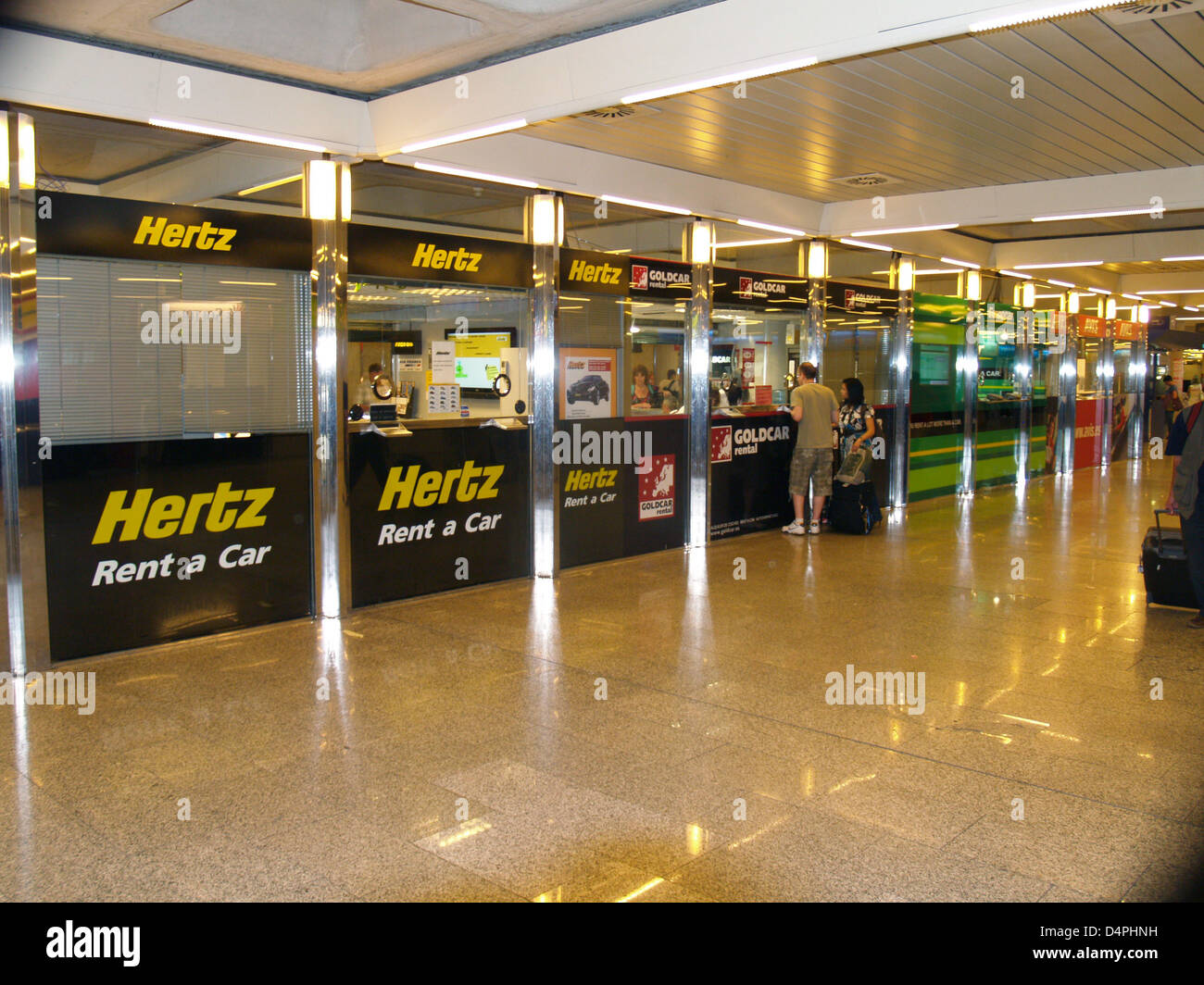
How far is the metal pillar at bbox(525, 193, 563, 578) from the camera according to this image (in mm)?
7844

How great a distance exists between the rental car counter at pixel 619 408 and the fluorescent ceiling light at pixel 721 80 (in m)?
2.89

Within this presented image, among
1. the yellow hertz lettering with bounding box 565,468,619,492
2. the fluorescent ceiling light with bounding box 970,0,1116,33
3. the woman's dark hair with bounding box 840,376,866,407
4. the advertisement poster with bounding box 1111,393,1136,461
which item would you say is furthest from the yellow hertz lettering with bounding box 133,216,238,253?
the advertisement poster with bounding box 1111,393,1136,461

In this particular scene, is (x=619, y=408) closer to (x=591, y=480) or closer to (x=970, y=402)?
(x=591, y=480)

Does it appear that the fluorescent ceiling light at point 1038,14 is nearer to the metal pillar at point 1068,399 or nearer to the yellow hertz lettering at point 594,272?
the yellow hertz lettering at point 594,272

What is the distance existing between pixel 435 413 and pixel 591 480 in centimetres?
160

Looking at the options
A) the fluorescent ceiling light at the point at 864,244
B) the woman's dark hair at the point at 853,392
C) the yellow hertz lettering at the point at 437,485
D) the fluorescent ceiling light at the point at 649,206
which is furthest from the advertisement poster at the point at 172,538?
the fluorescent ceiling light at the point at 864,244

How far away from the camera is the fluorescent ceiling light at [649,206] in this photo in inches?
323

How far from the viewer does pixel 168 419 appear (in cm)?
591

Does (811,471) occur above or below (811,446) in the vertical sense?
below

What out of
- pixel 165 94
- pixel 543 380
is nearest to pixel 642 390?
pixel 543 380

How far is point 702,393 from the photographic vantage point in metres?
9.35

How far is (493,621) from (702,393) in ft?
11.9

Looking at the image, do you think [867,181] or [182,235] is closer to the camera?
[182,235]
